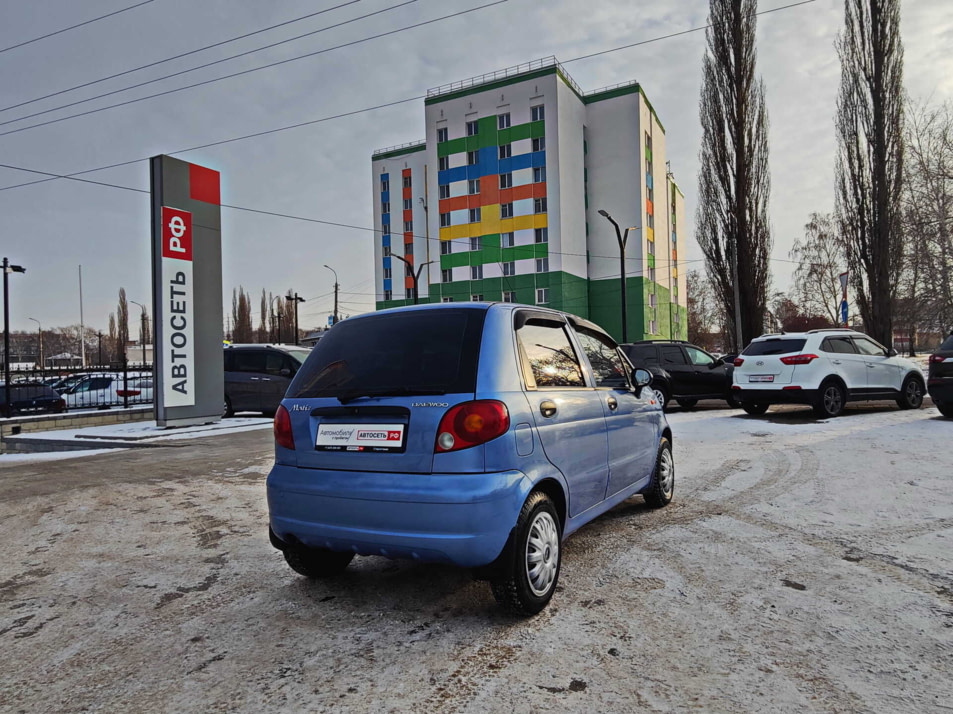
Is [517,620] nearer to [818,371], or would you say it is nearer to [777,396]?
[777,396]

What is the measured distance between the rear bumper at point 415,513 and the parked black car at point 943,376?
10.3 metres

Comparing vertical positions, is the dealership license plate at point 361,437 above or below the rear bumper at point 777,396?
above

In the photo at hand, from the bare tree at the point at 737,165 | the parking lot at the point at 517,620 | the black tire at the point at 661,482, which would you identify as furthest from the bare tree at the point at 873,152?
the black tire at the point at 661,482

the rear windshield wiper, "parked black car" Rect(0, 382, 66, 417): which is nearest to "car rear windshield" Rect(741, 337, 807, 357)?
the rear windshield wiper

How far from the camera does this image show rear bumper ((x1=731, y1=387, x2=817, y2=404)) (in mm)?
11211

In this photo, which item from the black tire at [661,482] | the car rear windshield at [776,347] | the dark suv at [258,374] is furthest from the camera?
the dark suv at [258,374]

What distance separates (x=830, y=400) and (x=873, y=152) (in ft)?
51.7

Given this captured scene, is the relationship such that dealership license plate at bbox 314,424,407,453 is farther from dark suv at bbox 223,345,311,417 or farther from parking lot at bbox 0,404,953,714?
dark suv at bbox 223,345,311,417

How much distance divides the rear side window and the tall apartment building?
128ft

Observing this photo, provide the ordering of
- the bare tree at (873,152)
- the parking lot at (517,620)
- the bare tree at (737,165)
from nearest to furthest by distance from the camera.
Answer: the parking lot at (517,620) < the bare tree at (873,152) < the bare tree at (737,165)

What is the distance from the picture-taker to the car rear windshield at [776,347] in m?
11.4

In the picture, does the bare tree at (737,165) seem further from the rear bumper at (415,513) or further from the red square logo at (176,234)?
the rear bumper at (415,513)

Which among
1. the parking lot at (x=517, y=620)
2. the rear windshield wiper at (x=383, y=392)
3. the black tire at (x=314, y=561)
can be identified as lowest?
the parking lot at (x=517, y=620)

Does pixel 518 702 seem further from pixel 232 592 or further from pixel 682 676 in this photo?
pixel 232 592
